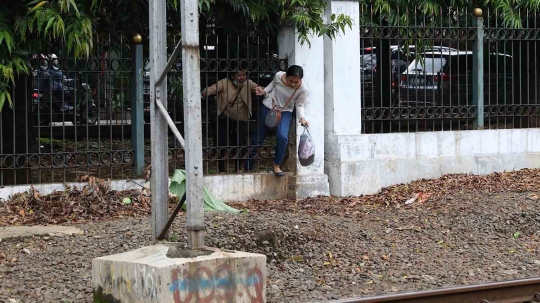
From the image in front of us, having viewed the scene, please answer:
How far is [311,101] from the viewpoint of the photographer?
13344 millimetres

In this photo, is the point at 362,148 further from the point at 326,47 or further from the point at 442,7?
the point at 442,7

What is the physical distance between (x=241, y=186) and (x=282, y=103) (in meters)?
1.26

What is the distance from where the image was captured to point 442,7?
49.0 ft

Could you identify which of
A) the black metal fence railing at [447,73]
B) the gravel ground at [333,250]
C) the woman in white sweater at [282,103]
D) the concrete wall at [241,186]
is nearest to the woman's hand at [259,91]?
the woman in white sweater at [282,103]

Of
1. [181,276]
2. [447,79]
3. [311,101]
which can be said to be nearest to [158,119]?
[181,276]

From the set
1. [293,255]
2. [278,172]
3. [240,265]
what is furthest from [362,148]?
[240,265]

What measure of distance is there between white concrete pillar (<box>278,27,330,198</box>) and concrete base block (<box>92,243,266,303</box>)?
6.09 meters

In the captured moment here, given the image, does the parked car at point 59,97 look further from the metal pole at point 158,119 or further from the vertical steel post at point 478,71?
the vertical steel post at point 478,71

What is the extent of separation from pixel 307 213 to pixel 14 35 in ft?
13.7

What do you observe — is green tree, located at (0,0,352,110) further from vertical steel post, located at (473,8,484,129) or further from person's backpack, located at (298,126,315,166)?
vertical steel post, located at (473,8,484,129)

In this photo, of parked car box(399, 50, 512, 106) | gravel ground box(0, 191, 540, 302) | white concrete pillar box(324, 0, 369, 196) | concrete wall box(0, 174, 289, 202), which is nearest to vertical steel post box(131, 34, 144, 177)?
concrete wall box(0, 174, 289, 202)

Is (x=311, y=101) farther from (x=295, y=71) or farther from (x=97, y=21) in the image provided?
(x=97, y=21)

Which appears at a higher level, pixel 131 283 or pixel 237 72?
pixel 237 72

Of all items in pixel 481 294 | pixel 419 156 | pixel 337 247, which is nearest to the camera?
pixel 481 294
